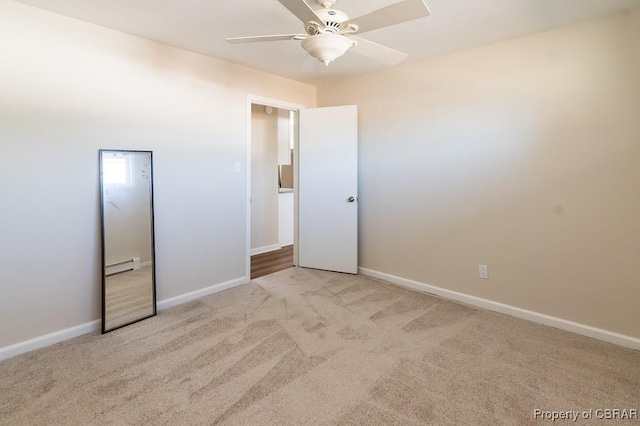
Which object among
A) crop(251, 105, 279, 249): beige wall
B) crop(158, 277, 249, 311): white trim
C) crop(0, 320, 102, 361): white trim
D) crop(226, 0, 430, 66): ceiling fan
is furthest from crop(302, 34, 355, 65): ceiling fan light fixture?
crop(251, 105, 279, 249): beige wall

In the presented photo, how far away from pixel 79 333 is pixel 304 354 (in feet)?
5.75

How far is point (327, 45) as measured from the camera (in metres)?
1.70

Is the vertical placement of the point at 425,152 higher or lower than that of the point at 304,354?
higher

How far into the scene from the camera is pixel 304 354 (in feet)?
6.98

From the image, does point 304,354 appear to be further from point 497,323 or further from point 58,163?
point 58,163

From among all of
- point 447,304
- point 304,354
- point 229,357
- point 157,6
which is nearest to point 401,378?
point 304,354

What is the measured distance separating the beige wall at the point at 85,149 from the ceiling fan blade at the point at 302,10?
1806 mm

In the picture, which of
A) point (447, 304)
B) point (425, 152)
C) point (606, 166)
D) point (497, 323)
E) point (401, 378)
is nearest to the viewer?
point (401, 378)

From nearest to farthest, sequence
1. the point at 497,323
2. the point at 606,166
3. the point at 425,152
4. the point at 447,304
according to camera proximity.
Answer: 1. the point at 606,166
2. the point at 497,323
3. the point at 447,304
4. the point at 425,152

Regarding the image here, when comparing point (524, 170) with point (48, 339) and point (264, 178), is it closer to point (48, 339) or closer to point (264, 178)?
point (264, 178)

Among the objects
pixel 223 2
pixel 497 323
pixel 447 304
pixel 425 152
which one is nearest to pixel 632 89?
pixel 425 152

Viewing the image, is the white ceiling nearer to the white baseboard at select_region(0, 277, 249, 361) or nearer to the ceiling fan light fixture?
the ceiling fan light fixture

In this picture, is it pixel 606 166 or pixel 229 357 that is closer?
pixel 229 357

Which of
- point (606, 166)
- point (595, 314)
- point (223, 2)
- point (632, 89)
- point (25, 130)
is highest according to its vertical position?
point (223, 2)
